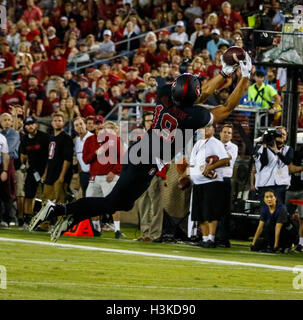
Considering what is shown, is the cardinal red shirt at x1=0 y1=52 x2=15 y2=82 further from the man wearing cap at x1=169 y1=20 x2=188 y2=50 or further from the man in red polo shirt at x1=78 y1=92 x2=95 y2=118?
the man wearing cap at x1=169 y1=20 x2=188 y2=50

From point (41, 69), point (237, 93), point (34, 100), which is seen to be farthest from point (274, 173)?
point (41, 69)

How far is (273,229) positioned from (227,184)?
1146 millimetres

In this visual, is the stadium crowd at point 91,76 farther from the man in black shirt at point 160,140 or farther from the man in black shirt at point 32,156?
the man in black shirt at point 160,140

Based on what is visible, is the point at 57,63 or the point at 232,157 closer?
the point at 232,157

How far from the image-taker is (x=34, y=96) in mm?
17875

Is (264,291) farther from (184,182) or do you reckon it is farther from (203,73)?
(203,73)

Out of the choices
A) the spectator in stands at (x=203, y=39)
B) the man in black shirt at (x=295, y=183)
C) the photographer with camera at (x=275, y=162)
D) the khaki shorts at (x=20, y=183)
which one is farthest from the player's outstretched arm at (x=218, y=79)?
the spectator in stands at (x=203, y=39)

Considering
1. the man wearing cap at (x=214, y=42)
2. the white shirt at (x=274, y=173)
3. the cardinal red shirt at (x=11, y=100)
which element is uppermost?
the man wearing cap at (x=214, y=42)

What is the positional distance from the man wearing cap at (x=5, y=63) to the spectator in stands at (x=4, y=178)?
5540 mm

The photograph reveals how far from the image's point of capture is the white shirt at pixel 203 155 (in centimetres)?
1327

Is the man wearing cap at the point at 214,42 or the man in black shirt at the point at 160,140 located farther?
the man wearing cap at the point at 214,42

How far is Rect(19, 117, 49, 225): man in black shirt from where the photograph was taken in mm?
15359

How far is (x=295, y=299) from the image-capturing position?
7.83 meters

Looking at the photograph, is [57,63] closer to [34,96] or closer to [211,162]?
[34,96]
